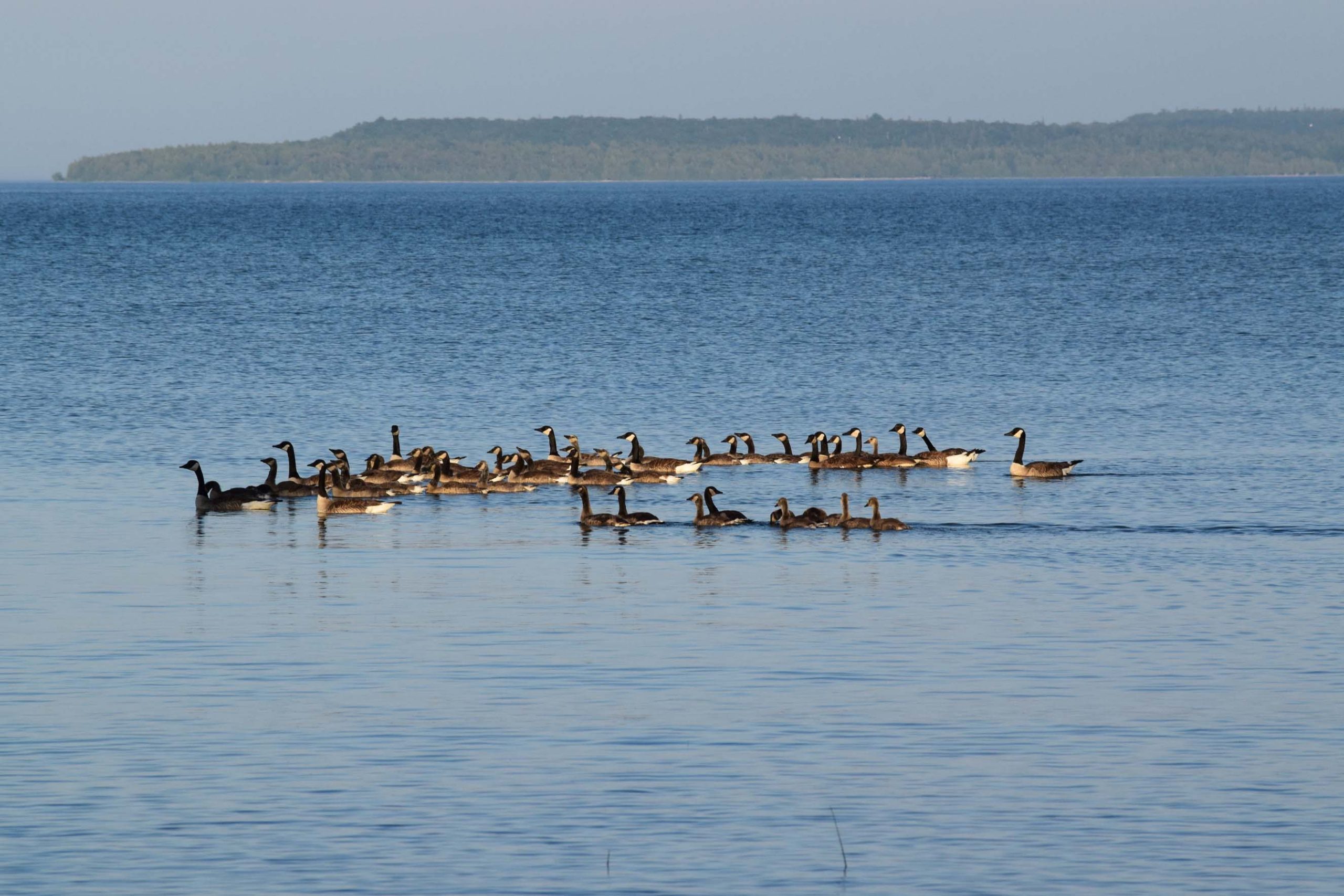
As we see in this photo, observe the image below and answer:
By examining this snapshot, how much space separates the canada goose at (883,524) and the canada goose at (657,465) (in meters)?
6.09

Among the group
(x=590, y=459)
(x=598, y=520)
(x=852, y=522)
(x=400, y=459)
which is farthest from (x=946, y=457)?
(x=400, y=459)

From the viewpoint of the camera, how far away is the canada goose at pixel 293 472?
32.7 meters

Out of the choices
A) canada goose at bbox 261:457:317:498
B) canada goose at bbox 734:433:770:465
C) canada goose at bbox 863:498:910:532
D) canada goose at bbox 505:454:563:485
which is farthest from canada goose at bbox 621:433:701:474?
canada goose at bbox 863:498:910:532

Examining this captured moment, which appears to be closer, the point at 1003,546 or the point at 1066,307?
the point at 1003,546

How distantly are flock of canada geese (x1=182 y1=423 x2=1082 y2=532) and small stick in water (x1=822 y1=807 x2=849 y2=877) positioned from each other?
1406cm

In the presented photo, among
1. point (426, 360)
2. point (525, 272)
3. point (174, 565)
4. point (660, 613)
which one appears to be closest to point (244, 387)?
point (426, 360)

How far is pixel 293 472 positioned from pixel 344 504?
128 inches

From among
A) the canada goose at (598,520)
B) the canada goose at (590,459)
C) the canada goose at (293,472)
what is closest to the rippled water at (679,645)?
the canada goose at (598,520)

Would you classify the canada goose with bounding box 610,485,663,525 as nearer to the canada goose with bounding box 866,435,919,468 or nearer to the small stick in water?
the canada goose with bounding box 866,435,919,468

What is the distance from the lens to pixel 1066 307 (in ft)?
250

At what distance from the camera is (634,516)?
97.1ft

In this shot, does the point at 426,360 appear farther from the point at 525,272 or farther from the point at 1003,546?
the point at 525,272

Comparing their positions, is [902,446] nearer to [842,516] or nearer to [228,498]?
[842,516]

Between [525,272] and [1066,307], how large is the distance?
31.8 m
